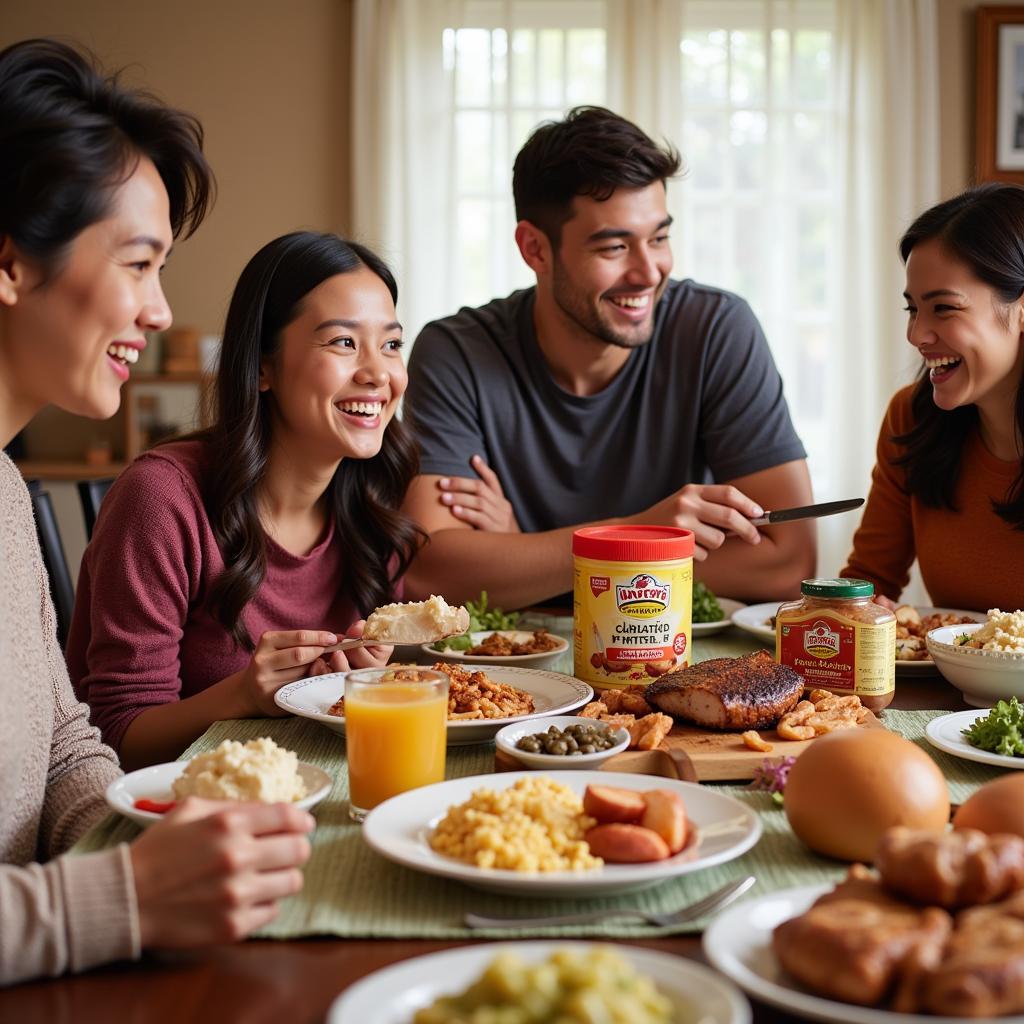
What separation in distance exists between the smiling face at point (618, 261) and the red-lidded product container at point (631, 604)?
4.25 ft

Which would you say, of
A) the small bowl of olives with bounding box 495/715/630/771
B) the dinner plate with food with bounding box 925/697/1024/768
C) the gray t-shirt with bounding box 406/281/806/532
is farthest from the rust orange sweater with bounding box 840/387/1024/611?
the small bowl of olives with bounding box 495/715/630/771

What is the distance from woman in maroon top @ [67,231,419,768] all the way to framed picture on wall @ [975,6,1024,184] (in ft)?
12.6

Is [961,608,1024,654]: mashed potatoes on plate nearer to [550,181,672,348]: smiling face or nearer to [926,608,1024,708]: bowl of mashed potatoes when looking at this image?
[926,608,1024,708]: bowl of mashed potatoes

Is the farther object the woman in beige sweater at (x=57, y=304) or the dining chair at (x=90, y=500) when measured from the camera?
the dining chair at (x=90, y=500)

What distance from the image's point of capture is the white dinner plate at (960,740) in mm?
1305

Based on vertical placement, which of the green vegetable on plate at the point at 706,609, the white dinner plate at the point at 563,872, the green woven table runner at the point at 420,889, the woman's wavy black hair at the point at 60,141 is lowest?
the green woven table runner at the point at 420,889

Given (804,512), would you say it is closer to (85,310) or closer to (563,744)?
(563,744)

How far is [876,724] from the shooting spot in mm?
1425

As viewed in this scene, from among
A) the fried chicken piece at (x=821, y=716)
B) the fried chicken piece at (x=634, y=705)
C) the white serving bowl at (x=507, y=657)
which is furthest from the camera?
the white serving bowl at (x=507, y=657)

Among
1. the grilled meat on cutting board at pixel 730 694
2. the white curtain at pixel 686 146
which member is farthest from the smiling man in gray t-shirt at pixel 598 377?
the white curtain at pixel 686 146

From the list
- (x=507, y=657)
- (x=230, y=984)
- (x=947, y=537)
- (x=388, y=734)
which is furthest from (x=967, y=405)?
(x=230, y=984)

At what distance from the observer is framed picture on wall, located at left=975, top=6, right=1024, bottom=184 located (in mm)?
5039

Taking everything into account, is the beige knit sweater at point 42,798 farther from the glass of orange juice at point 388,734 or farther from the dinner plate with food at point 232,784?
the glass of orange juice at point 388,734

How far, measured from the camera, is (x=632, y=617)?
1559 mm
